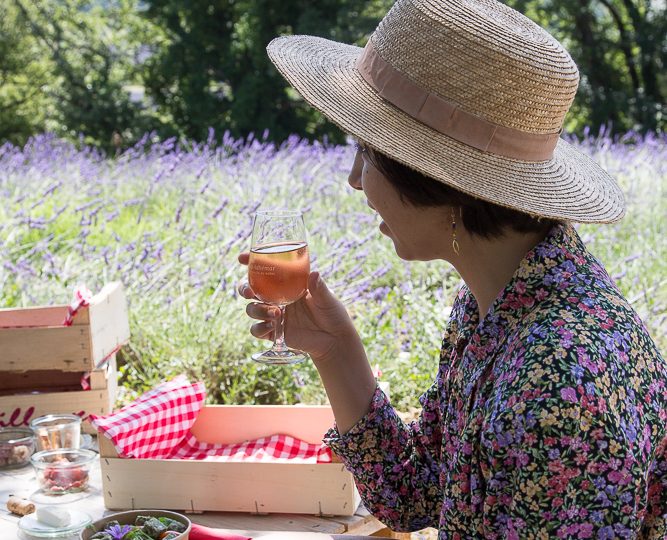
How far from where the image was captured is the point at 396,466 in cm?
221

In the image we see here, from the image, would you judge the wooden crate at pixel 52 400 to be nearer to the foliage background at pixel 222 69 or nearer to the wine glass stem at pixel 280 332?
the wine glass stem at pixel 280 332

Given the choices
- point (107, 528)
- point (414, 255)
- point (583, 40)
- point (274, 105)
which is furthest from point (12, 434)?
point (583, 40)

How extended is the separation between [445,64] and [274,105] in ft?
46.4

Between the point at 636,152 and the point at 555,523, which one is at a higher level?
the point at 555,523

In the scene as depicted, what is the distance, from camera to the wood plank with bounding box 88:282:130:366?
9.60 feet

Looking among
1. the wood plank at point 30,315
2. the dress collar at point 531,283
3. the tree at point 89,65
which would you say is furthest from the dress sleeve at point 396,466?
the tree at point 89,65

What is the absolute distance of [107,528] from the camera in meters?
1.95

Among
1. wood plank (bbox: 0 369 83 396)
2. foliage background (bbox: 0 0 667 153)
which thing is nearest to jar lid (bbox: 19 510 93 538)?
wood plank (bbox: 0 369 83 396)

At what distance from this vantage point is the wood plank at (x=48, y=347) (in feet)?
9.49

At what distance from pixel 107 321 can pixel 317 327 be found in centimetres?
103

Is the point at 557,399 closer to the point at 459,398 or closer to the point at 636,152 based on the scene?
the point at 459,398

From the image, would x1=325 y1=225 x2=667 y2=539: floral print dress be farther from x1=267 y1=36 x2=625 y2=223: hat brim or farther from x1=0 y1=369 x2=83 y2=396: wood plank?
x1=0 y1=369 x2=83 y2=396: wood plank

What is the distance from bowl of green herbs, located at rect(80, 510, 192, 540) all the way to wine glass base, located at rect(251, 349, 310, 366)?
16.1 inches

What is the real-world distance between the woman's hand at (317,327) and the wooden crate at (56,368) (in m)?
0.85
